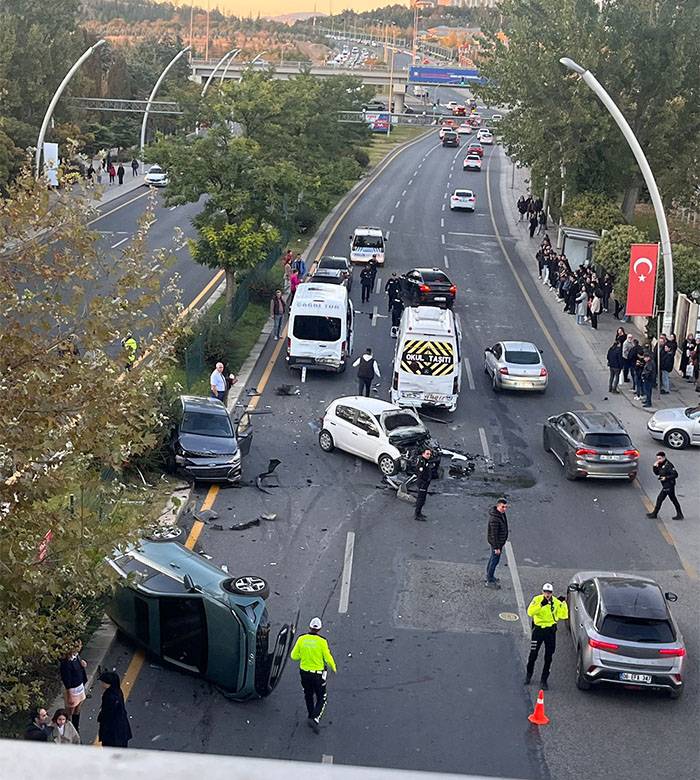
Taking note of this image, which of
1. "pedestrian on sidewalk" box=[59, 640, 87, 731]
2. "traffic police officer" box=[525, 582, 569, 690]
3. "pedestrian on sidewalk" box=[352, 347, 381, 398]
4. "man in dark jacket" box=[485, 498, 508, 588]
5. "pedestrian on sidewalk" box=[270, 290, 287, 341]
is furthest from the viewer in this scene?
"pedestrian on sidewalk" box=[270, 290, 287, 341]

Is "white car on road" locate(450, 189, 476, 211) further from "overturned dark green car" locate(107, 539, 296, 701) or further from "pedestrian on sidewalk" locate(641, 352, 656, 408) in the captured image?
"overturned dark green car" locate(107, 539, 296, 701)

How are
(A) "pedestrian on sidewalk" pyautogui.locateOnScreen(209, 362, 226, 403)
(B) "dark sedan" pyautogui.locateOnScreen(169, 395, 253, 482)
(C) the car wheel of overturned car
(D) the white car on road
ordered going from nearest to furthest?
(B) "dark sedan" pyautogui.locateOnScreen(169, 395, 253, 482), (C) the car wheel of overturned car, (A) "pedestrian on sidewalk" pyautogui.locateOnScreen(209, 362, 226, 403), (D) the white car on road

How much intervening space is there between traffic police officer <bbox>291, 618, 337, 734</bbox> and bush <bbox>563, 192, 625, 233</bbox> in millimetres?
36594

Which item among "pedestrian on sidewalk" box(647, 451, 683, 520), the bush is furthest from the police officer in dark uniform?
the bush

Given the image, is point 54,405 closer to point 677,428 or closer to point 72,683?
point 72,683

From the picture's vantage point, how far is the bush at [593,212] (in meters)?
47.3

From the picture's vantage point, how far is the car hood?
70.7ft

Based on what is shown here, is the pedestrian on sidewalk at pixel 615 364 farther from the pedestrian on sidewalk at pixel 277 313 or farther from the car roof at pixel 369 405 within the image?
the pedestrian on sidewalk at pixel 277 313

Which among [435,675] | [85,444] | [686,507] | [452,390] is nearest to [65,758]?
[85,444]

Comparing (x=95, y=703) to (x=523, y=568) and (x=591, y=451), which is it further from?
(x=591, y=451)

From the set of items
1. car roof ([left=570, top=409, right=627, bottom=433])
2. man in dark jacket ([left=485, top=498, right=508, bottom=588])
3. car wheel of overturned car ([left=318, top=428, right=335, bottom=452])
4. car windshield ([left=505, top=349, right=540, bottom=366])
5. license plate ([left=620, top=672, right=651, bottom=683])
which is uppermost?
man in dark jacket ([left=485, top=498, right=508, bottom=588])

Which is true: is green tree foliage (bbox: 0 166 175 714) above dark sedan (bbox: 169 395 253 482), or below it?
above

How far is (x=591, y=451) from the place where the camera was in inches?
891

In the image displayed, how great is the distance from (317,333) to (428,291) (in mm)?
9590
